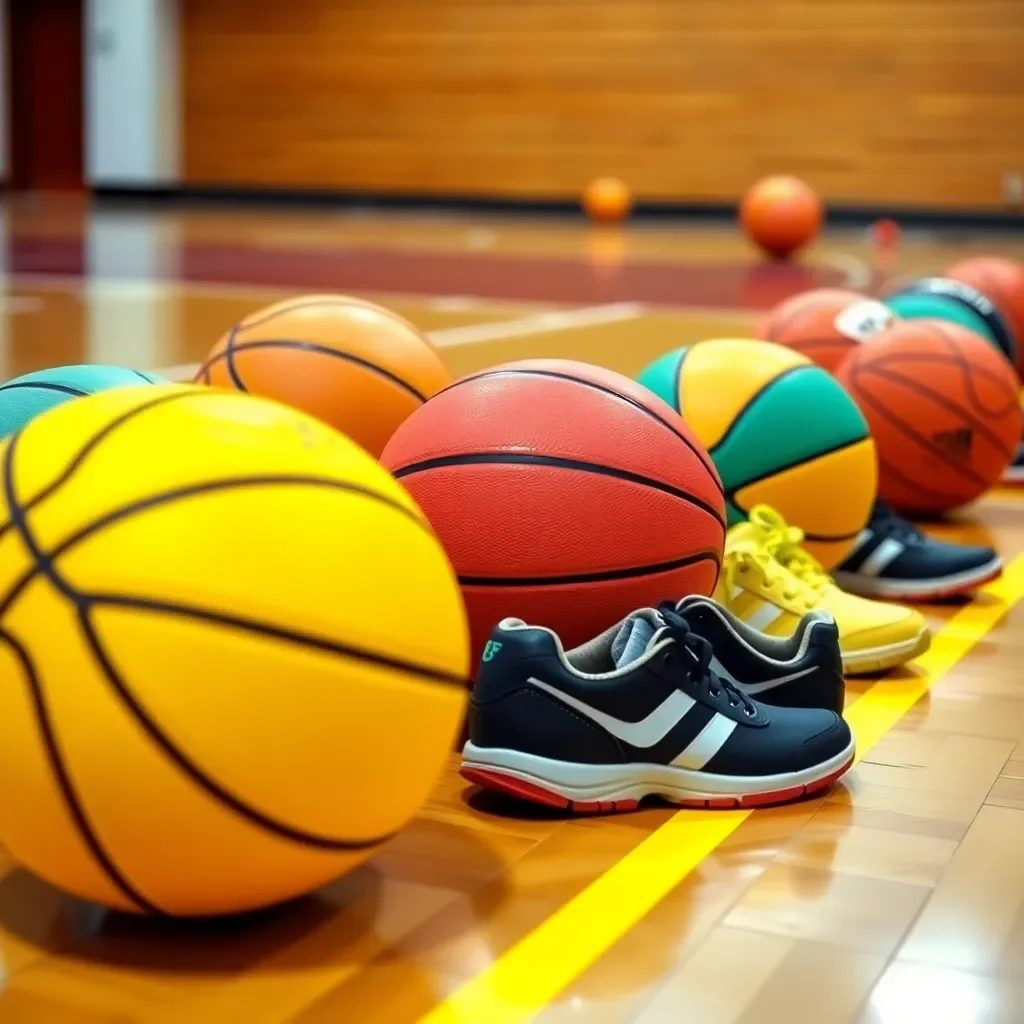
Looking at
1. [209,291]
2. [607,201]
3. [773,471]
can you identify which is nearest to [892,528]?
[773,471]

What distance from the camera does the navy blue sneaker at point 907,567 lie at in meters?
3.66

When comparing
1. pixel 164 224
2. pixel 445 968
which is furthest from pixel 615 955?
pixel 164 224

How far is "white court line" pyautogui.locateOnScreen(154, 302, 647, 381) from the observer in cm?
751

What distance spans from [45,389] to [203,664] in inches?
52.3

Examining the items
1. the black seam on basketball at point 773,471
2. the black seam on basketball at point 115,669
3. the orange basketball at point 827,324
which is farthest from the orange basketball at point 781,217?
the black seam on basketball at point 115,669

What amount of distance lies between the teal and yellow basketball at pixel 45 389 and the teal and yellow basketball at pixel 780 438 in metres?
1.15

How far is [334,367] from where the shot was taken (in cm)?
378

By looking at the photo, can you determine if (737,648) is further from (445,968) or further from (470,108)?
(470,108)

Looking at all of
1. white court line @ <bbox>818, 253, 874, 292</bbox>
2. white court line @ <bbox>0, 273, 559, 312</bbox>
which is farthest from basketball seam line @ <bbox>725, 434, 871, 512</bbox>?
white court line @ <bbox>818, 253, 874, 292</bbox>

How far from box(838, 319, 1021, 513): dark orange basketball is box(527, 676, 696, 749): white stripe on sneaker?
2.28m

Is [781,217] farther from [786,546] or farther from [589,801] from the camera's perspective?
[589,801]

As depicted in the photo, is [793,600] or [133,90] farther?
[133,90]

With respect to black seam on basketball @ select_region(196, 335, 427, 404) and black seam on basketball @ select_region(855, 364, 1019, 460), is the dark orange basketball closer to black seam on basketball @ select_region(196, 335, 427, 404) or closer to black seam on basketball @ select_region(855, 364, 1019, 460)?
black seam on basketball @ select_region(855, 364, 1019, 460)

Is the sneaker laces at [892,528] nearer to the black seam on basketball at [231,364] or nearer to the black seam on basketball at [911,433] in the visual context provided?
the black seam on basketball at [911,433]
